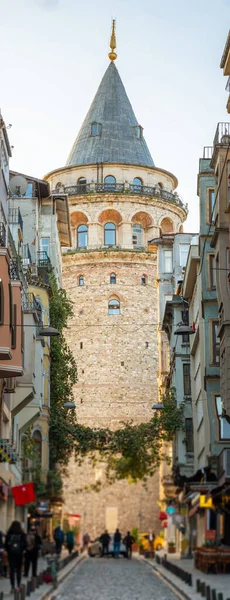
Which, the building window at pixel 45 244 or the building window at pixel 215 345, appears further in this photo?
the building window at pixel 45 244

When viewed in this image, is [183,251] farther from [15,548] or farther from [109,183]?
[15,548]

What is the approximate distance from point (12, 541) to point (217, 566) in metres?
7.87

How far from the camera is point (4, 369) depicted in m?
25.7

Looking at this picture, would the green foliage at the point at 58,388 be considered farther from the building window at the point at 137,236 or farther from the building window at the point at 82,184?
the building window at the point at 82,184

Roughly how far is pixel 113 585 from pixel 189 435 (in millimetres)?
23868

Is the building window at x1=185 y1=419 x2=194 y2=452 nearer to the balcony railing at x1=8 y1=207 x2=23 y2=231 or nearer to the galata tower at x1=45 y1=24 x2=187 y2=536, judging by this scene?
the balcony railing at x1=8 y1=207 x2=23 y2=231

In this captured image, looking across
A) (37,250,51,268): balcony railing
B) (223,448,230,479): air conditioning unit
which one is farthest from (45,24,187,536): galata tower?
(223,448,230,479): air conditioning unit

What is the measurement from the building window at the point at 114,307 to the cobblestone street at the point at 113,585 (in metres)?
35.4

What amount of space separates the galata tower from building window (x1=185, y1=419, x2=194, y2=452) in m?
18.7

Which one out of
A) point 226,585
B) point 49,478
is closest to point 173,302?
point 49,478

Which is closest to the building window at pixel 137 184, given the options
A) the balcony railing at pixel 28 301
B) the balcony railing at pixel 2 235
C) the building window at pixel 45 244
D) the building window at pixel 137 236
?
the building window at pixel 137 236

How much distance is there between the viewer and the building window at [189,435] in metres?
48.9

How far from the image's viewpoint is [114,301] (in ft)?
233

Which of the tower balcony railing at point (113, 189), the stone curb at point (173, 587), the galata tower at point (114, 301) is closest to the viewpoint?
the stone curb at point (173, 587)
